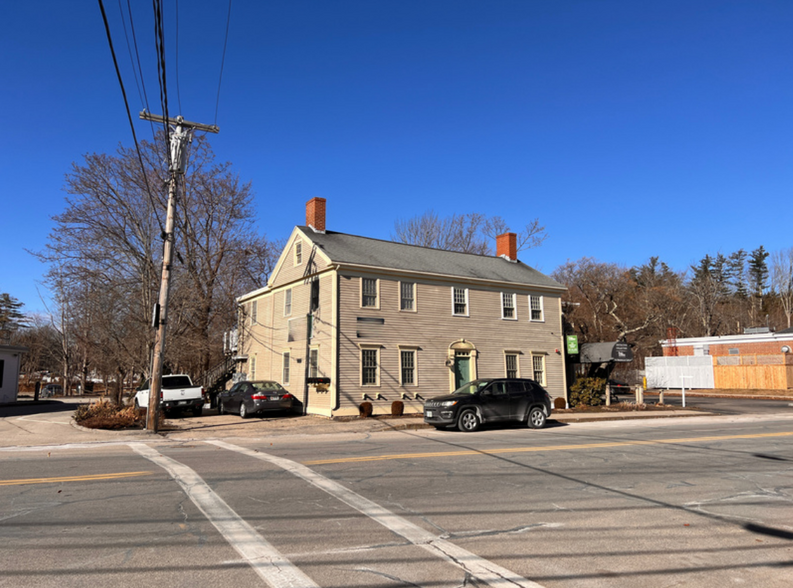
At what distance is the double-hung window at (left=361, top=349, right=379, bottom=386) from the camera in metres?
23.7

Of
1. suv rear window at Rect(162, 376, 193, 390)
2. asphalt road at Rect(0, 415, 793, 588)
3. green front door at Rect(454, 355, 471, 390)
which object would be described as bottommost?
asphalt road at Rect(0, 415, 793, 588)

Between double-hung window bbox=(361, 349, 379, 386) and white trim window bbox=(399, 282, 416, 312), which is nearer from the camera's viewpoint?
double-hung window bbox=(361, 349, 379, 386)

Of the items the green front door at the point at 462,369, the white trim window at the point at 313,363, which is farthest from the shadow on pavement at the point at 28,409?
the green front door at the point at 462,369

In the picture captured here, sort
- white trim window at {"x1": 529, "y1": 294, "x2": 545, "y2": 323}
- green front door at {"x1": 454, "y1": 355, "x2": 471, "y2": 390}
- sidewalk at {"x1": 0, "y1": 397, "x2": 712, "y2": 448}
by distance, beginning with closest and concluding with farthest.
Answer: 1. sidewalk at {"x1": 0, "y1": 397, "x2": 712, "y2": 448}
2. green front door at {"x1": 454, "y1": 355, "x2": 471, "y2": 390}
3. white trim window at {"x1": 529, "y1": 294, "x2": 545, "y2": 323}

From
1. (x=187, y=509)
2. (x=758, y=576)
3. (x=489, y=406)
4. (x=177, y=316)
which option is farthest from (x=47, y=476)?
(x=177, y=316)

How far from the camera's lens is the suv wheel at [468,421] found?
1731 centimetres

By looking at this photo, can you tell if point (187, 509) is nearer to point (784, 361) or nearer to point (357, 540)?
point (357, 540)

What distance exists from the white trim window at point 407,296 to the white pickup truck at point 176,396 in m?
9.46

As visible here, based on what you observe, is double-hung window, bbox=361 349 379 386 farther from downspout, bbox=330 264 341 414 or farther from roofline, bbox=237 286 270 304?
roofline, bbox=237 286 270 304

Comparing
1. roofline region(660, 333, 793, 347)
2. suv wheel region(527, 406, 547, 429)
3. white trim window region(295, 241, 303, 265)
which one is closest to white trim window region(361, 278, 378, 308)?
white trim window region(295, 241, 303, 265)

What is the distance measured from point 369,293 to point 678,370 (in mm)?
34767

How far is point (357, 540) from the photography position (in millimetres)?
5793

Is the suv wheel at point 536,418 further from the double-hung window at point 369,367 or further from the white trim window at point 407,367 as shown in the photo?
the double-hung window at point 369,367

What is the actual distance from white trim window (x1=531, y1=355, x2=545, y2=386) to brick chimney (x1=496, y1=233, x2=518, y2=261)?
21.9ft
